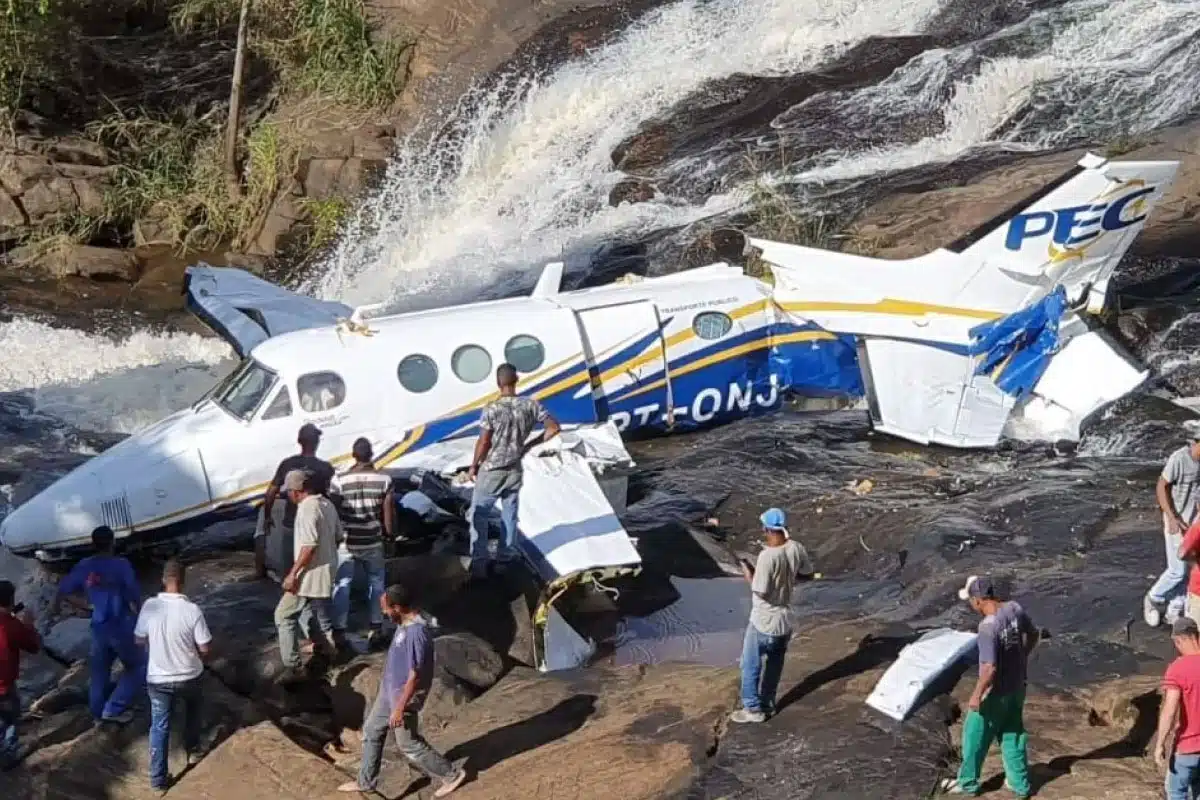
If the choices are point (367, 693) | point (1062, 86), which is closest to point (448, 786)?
point (367, 693)

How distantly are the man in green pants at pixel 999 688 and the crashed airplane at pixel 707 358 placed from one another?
5835mm

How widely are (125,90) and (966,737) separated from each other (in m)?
26.0

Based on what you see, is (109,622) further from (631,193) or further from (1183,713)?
(631,193)

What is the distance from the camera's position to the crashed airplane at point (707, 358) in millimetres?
15438

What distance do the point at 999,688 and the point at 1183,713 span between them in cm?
116

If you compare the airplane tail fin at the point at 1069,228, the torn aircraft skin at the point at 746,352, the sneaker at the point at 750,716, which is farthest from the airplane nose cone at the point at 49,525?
the airplane tail fin at the point at 1069,228

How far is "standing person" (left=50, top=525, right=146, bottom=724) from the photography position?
1137 centimetres

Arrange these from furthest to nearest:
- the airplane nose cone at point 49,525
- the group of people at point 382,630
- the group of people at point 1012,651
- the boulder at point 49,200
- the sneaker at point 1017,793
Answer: the boulder at point 49,200, the airplane nose cone at point 49,525, the sneaker at point 1017,793, the group of people at point 382,630, the group of people at point 1012,651

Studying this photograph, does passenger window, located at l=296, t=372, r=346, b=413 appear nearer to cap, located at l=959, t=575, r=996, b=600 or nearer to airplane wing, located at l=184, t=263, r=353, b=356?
airplane wing, located at l=184, t=263, r=353, b=356

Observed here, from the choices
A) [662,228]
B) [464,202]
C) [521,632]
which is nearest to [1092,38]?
[662,228]

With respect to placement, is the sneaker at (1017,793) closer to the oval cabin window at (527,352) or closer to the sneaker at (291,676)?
the sneaker at (291,676)

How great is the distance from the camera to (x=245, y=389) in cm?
1561

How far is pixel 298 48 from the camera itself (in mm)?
30828

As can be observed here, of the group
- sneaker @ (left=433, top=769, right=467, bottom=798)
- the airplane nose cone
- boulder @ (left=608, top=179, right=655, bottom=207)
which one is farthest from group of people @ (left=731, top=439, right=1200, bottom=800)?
boulder @ (left=608, top=179, right=655, bottom=207)
